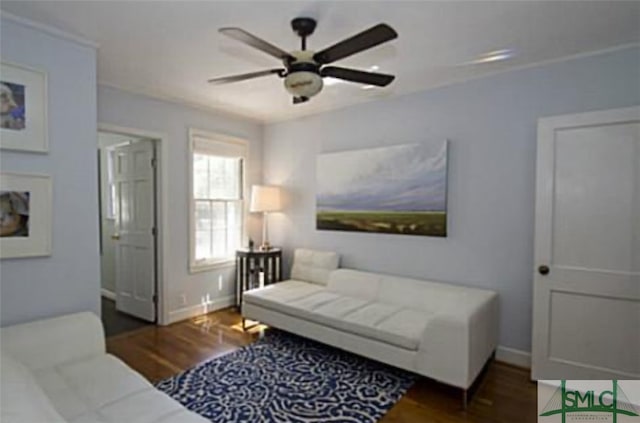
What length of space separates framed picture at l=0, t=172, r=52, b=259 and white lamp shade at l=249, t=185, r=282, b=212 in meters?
2.40

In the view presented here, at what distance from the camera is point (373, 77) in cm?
221

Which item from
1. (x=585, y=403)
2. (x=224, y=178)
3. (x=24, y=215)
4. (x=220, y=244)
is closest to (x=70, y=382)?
(x=24, y=215)

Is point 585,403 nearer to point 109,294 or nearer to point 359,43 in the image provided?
point 359,43

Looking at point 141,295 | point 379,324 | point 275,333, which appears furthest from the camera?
point 141,295

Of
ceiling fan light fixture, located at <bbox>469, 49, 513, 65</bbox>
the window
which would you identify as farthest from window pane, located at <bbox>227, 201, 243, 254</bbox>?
ceiling fan light fixture, located at <bbox>469, 49, 513, 65</bbox>

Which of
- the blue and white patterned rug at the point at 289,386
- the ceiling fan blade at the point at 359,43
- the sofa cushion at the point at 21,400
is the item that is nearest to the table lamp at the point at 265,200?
the blue and white patterned rug at the point at 289,386

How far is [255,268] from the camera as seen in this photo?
4449mm

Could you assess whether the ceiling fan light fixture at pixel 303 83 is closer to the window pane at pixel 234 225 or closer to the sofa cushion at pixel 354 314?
the sofa cushion at pixel 354 314

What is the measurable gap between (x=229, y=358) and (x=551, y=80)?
3550 mm

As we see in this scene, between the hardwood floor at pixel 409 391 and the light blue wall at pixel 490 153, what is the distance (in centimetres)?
54

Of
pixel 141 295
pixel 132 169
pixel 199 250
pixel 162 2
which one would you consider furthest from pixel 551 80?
pixel 141 295

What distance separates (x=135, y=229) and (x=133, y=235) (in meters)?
0.09

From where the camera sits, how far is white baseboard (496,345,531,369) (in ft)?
10.2

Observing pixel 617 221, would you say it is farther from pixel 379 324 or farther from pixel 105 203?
pixel 105 203
